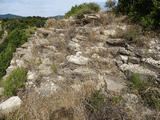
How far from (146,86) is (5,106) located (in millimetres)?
2488

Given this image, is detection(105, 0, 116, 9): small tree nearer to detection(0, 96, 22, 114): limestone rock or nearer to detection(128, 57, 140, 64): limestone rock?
detection(128, 57, 140, 64): limestone rock

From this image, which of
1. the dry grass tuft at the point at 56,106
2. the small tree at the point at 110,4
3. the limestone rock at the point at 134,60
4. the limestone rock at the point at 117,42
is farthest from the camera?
the small tree at the point at 110,4

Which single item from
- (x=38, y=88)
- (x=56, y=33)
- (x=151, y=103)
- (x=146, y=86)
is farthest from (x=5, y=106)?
(x=56, y=33)

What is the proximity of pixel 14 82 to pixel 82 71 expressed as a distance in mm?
1527

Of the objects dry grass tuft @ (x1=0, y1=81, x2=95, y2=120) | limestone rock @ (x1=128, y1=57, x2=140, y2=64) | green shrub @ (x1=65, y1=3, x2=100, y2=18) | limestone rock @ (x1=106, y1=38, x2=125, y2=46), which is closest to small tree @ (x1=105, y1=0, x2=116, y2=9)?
green shrub @ (x1=65, y1=3, x2=100, y2=18)

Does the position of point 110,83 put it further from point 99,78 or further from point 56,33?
point 56,33

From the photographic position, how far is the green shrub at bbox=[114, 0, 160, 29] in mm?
3218

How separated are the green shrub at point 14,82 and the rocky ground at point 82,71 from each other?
0.46 ft

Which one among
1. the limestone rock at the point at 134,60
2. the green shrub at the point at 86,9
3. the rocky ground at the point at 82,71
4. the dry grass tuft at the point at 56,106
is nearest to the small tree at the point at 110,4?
the green shrub at the point at 86,9

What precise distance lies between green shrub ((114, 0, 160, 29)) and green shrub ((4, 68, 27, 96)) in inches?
157

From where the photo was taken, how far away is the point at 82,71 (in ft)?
8.16

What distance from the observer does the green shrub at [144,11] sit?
127 inches

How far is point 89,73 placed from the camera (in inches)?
93.4

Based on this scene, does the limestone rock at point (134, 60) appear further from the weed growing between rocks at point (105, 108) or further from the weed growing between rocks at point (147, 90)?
the weed growing between rocks at point (105, 108)
